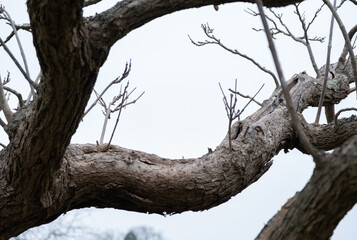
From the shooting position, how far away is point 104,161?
1.98m

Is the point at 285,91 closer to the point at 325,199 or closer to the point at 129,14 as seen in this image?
the point at 325,199

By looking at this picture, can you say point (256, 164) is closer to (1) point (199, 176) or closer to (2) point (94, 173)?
(1) point (199, 176)

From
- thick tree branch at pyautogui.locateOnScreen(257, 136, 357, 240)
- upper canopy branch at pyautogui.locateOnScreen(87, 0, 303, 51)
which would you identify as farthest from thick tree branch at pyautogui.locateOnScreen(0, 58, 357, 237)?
thick tree branch at pyautogui.locateOnScreen(257, 136, 357, 240)

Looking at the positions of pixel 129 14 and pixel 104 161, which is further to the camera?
pixel 104 161

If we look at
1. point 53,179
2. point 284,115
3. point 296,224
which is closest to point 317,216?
point 296,224

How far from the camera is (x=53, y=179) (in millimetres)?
1773

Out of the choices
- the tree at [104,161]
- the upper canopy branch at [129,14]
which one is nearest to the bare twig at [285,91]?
the tree at [104,161]

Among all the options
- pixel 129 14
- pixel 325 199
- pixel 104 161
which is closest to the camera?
pixel 325 199

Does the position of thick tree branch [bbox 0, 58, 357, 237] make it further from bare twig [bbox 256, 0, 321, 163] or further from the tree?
bare twig [bbox 256, 0, 321, 163]

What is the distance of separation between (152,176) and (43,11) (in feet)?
3.22

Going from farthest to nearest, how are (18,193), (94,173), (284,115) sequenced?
(284,115), (94,173), (18,193)

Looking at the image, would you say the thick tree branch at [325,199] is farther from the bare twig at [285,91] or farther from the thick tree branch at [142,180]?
the thick tree branch at [142,180]

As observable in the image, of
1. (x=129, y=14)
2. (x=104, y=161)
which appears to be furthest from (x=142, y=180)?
(x=129, y=14)

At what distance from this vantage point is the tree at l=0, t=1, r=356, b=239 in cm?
102
